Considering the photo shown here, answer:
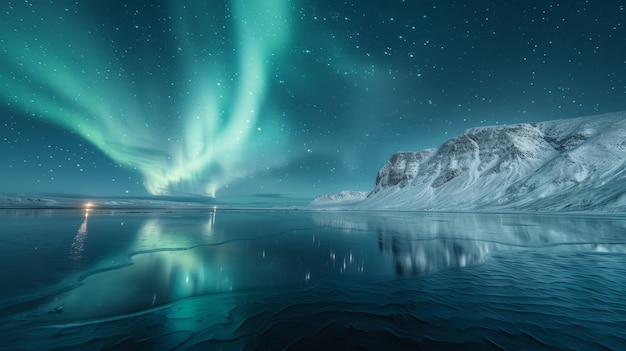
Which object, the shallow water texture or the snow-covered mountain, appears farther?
the snow-covered mountain

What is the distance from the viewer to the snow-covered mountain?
85.7m

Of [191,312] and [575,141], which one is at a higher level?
[575,141]

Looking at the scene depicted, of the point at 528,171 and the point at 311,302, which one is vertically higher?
the point at 528,171

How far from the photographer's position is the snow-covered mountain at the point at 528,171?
85.7 metres

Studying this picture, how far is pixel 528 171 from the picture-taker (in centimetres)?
13012

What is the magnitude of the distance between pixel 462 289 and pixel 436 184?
17709 centimetres

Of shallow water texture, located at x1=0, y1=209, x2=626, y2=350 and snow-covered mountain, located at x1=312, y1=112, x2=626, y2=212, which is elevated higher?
snow-covered mountain, located at x1=312, y1=112, x2=626, y2=212

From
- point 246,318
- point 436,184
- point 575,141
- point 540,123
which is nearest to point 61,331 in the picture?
point 246,318

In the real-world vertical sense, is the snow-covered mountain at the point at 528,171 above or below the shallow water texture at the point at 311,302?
above

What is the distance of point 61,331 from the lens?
202 inches

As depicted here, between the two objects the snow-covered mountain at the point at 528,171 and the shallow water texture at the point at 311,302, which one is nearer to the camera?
the shallow water texture at the point at 311,302

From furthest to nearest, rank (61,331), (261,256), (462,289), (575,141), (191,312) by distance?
(575,141), (261,256), (462,289), (191,312), (61,331)

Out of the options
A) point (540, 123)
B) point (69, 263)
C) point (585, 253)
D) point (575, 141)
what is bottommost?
point (585, 253)

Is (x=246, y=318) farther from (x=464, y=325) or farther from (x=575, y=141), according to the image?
(x=575, y=141)
